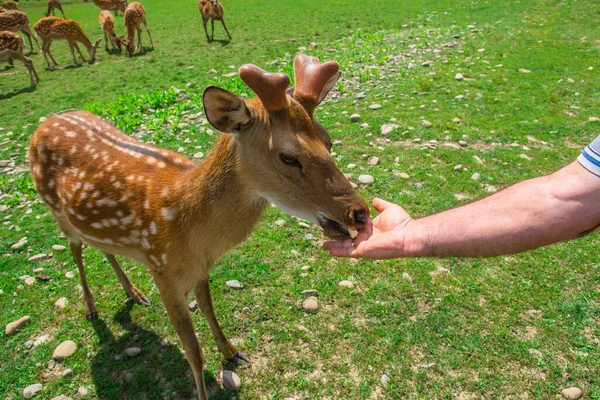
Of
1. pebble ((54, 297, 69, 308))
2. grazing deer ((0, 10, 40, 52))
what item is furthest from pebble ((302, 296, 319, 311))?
grazing deer ((0, 10, 40, 52))

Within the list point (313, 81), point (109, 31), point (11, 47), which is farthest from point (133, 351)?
point (109, 31)

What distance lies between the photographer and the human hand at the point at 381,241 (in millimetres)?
2650

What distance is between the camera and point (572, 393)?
304 cm

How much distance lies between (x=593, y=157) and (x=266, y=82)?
1.82 m

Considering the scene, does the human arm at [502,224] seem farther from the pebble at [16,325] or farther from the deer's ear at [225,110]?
the pebble at [16,325]

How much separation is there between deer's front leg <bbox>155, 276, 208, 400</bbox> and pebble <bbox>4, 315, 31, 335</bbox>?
1890 mm

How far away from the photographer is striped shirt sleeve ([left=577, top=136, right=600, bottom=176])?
197 centimetres

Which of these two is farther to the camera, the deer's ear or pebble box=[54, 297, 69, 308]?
pebble box=[54, 297, 69, 308]

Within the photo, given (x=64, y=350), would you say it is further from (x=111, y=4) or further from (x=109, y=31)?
(x=111, y=4)

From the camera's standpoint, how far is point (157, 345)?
3.77m

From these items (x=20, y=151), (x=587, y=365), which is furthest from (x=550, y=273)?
(x=20, y=151)

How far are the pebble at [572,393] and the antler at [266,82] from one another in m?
3.10

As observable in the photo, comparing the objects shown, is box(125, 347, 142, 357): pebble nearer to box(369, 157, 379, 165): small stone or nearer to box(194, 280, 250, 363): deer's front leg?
box(194, 280, 250, 363): deer's front leg

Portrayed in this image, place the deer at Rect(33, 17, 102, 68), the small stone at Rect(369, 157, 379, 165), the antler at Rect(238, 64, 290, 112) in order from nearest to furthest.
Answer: the antler at Rect(238, 64, 290, 112), the small stone at Rect(369, 157, 379, 165), the deer at Rect(33, 17, 102, 68)
